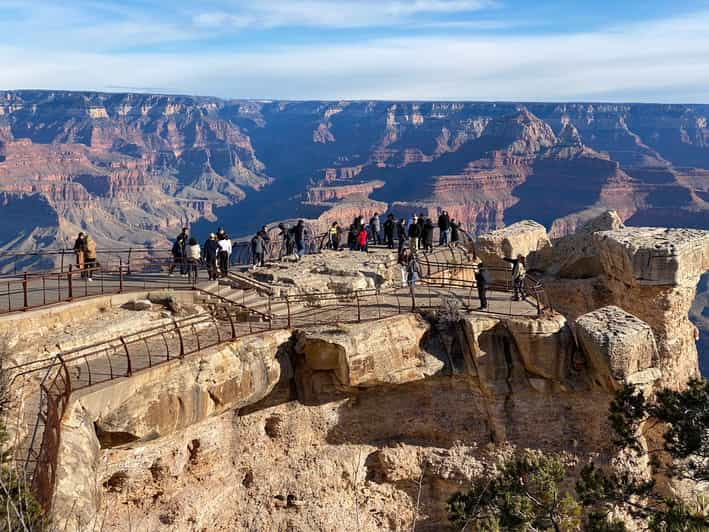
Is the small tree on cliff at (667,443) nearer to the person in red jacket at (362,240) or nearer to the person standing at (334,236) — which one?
the person in red jacket at (362,240)

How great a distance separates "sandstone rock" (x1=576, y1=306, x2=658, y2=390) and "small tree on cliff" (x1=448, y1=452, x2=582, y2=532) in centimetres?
394

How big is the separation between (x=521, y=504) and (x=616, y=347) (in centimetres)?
593

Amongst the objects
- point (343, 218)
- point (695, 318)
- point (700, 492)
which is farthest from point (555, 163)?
point (700, 492)

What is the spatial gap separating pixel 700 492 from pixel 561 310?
9043 mm

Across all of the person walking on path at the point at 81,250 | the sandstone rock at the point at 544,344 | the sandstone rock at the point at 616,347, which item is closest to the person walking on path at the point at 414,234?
the sandstone rock at the point at 544,344

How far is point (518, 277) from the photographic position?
2520 centimetres

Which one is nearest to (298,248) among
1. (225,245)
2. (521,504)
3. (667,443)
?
(225,245)

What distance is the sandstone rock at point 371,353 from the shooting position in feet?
71.5

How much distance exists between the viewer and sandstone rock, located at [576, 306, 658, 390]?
20719mm

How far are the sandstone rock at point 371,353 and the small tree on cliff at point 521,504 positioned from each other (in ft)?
14.9

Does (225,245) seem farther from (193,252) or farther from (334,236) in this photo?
(334,236)

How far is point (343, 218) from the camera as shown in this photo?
166750 mm

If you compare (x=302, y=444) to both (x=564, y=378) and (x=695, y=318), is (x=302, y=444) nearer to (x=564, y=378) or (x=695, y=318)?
(x=564, y=378)

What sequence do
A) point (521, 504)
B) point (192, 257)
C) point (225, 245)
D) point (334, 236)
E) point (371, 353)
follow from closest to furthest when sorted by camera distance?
1. point (521, 504)
2. point (371, 353)
3. point (225, 245)
4. point (192, 257)
5. point (334, 236)
